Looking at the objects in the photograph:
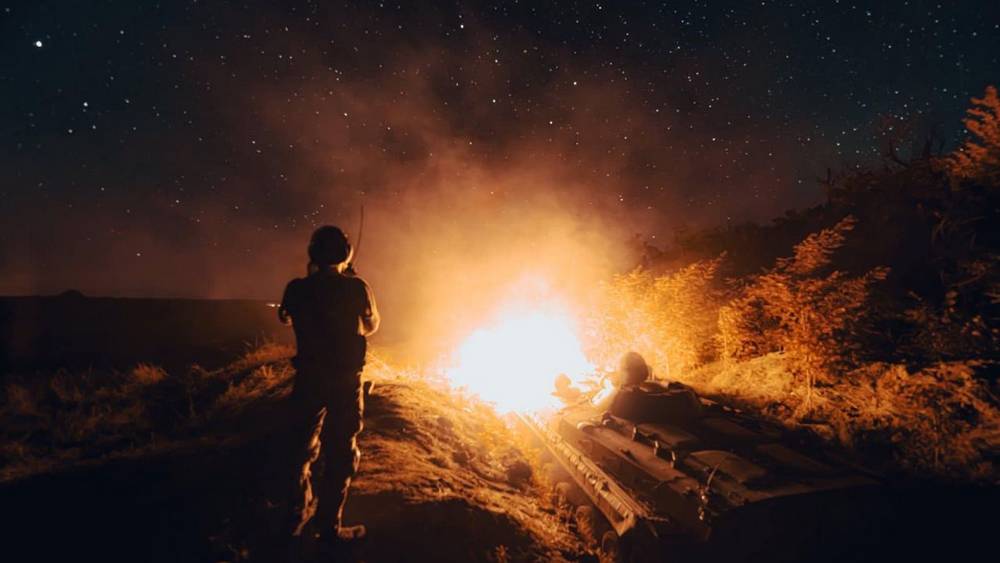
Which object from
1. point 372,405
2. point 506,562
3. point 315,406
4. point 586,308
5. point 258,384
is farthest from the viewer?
point 586,308

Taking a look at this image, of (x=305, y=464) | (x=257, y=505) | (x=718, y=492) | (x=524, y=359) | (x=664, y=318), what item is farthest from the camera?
(x=524, y=359)

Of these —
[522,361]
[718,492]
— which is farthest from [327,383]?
[522,361]

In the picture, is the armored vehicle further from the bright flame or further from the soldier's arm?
the bright flame

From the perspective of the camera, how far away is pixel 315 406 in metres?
4.28

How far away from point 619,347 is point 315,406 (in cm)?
1685

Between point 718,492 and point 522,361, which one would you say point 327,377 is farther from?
point 522,361

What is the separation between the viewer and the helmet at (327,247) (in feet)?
15.0

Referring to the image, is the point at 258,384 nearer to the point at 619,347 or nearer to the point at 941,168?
the point at 619,347

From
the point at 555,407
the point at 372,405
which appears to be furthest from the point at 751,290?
the point at 372,405

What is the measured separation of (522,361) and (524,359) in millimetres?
245

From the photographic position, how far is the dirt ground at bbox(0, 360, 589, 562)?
4285 mm

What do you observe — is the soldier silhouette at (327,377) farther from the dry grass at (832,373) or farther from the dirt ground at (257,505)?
the dry grass at (832,373)

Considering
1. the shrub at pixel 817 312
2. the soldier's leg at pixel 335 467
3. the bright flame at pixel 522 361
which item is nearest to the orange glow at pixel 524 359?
the bright flame at pixel 522 361

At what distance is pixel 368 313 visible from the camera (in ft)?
15.2
